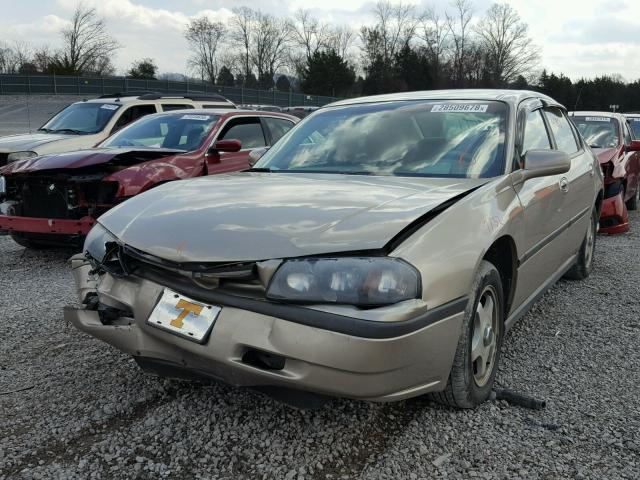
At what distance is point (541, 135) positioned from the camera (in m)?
3.82

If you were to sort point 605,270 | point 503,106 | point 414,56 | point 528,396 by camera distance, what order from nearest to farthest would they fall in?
point 528,396 → point 503,106 → point 605,270 → point 414,56

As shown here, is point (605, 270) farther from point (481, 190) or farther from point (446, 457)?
point (446, 457)

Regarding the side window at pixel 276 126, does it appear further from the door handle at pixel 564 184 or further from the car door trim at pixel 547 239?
A: the door handle at pixel 564 184

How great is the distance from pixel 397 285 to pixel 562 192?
216cm

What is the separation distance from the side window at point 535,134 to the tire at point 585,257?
1281 millimetres

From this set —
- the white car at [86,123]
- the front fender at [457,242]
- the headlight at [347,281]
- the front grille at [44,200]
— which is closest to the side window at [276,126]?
the white car at [86,123]

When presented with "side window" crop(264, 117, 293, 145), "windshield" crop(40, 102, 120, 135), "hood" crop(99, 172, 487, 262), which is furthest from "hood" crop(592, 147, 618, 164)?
"windshield" crop(40, 102, 120, 135)

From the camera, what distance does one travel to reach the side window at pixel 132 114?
9391mm

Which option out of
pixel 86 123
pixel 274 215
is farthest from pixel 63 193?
pixel 86 123

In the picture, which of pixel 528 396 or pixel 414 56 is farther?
pixel 414 56

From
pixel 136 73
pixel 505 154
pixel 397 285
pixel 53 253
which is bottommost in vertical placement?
pixel 53 253

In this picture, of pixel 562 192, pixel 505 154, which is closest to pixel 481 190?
pixel 505 154

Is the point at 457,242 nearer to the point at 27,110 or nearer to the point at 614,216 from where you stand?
the point at 614,216

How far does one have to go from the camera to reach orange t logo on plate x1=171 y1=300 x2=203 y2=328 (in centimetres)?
217
